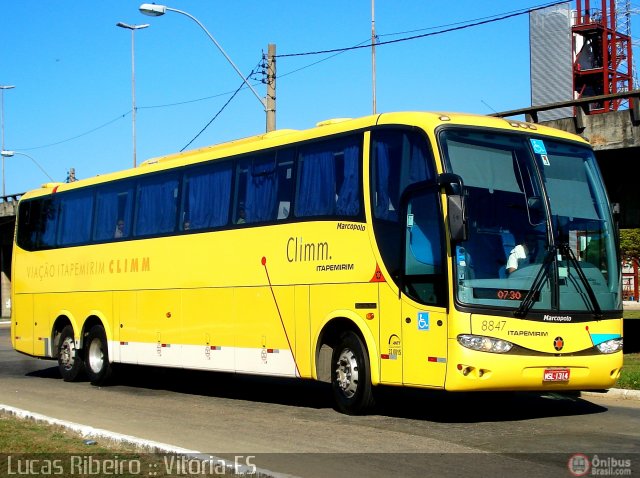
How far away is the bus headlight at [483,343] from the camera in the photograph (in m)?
10.8

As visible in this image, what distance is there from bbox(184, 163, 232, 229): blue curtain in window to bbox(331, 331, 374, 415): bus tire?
11.9 ft

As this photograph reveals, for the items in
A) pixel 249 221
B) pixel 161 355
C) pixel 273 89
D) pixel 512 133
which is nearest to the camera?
pixel 512 133

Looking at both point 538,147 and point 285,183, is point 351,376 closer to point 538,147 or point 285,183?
point 285,183

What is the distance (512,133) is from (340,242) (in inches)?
105

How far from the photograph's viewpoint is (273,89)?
25.9 meters

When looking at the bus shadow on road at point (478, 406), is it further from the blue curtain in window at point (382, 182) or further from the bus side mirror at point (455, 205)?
the blue curtain in window at point (382, 182)

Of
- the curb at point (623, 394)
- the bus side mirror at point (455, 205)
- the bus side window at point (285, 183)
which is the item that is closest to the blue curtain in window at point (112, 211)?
the bus side window at point (285, 183)

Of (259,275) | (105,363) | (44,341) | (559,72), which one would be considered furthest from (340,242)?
(559,72)

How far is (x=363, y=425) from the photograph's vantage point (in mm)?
11359

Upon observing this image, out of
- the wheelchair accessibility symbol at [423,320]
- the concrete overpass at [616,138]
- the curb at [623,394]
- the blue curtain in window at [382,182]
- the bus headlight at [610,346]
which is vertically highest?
the concrete overpass at [616,138]

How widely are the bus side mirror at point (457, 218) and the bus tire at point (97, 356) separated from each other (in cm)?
966

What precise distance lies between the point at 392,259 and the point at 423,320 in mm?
977

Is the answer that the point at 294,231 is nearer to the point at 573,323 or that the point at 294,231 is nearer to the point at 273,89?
the point at 573,323

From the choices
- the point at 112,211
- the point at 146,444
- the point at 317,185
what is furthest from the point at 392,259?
the point at 112,211
